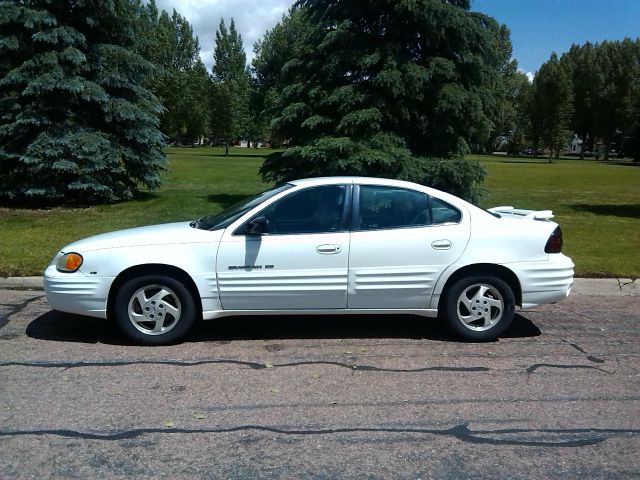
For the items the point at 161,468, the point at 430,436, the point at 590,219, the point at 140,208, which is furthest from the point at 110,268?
the point at 590,219

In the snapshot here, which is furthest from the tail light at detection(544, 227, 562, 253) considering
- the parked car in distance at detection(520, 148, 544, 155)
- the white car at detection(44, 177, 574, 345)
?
the parked car in distance at detection(520, 148, 544, 155)

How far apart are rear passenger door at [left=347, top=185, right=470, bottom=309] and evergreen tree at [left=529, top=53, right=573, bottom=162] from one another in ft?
217

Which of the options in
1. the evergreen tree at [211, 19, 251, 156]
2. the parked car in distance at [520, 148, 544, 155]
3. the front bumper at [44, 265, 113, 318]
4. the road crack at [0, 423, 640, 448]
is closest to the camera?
the road crack at [0, 423, 640, 448]

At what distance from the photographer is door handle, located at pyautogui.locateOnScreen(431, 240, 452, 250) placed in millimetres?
5777

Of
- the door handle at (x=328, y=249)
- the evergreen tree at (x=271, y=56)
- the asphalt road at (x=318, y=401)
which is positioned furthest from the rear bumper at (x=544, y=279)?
the evergreen tree at (x=271, y=56)

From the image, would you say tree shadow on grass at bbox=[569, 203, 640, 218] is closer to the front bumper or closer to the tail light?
the tail light

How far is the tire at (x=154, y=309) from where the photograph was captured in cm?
557

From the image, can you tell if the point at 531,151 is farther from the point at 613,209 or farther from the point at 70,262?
the point at 70,262

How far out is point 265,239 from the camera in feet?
18.6

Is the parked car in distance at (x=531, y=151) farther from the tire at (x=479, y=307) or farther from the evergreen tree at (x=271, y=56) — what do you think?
the tire at (x=479, y=307)

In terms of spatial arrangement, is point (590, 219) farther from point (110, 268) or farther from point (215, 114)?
point (215, 114)

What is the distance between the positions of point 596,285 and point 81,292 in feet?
20.1

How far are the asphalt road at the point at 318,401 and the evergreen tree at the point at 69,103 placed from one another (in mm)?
8702

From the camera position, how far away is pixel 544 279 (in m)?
5.91
